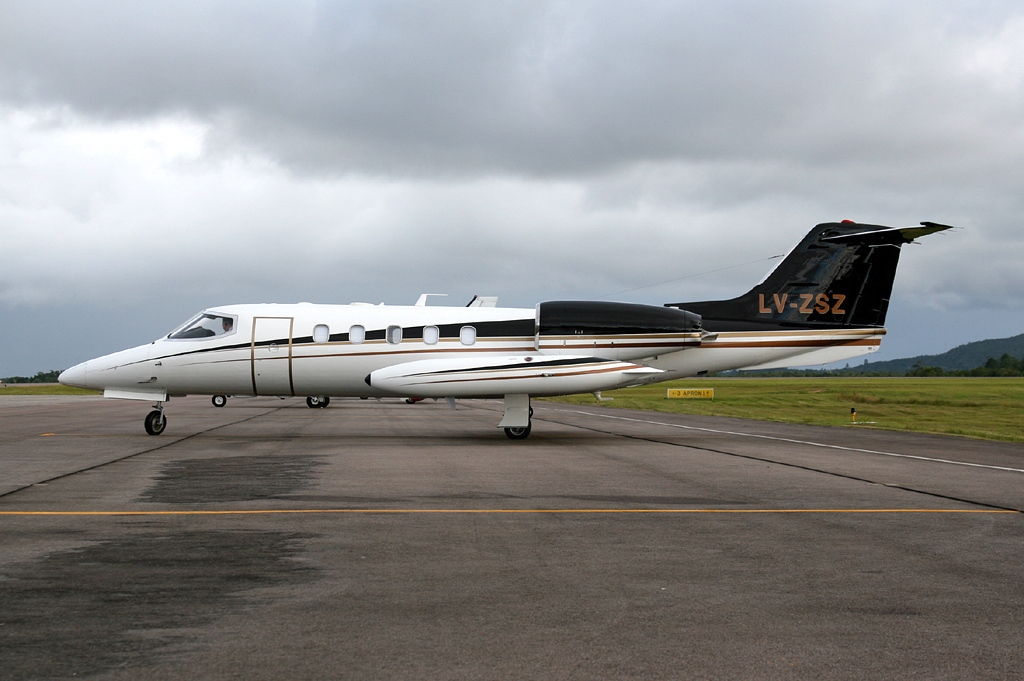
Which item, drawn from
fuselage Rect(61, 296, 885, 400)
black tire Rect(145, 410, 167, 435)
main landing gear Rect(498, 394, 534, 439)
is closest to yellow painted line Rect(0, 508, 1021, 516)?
fuselage Rect(61, 296, 885, 400)

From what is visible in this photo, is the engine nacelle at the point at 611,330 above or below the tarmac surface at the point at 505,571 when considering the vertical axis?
above

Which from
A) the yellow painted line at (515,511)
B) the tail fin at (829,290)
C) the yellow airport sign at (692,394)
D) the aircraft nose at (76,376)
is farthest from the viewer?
the yellow airport sign at (692,394)

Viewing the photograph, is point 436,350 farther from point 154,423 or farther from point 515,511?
point 515,511

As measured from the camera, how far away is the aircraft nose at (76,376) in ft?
70.1

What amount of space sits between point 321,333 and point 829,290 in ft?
44.3

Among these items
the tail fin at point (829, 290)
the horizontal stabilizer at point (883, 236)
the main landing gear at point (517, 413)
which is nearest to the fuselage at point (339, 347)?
the main landing gear at point (517, 413)

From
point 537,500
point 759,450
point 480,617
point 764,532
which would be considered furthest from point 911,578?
point 759,450

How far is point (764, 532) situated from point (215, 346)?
1626cm

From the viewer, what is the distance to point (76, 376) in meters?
21.4

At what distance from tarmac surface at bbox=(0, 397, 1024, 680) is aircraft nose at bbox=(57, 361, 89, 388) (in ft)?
22.1

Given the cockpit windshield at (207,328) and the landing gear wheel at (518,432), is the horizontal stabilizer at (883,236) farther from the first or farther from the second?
the cockpit windshield at (207,328)

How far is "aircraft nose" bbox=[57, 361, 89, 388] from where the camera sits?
842 inches

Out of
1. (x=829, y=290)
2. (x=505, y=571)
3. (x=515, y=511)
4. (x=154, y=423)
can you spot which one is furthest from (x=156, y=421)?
(x=829, y=290)

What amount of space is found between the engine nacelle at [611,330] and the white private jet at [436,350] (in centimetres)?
3
